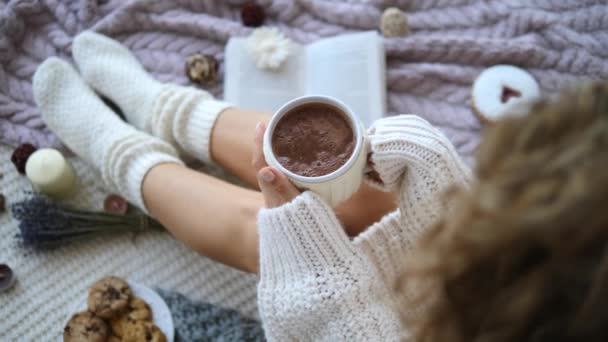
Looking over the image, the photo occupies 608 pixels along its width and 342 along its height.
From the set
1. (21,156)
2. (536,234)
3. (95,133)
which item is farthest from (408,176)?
(21,156)

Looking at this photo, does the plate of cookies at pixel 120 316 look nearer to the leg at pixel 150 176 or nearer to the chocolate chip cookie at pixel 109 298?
the chocolate chip cookie at pixel 109 298

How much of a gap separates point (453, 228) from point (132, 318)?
74cm

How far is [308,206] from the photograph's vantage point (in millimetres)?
701

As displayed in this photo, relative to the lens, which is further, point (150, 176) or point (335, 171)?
point (150, 176)

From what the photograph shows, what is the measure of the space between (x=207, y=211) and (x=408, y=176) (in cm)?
39

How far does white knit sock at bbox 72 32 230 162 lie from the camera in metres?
1.12

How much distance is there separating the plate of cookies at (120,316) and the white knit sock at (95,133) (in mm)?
167

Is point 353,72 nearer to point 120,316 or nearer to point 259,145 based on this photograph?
point 259,145

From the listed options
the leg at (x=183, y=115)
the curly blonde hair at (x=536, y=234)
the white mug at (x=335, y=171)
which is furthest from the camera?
the leg at (x=183, y=115)

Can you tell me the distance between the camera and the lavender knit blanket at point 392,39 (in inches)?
46.8

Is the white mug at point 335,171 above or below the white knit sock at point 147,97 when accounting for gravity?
above

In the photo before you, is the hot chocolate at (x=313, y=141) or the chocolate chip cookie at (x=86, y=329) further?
the chocolate chip cookie at (x=86, y=329)

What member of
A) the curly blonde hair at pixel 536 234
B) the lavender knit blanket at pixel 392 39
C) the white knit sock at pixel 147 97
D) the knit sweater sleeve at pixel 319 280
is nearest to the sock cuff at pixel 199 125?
the white knit sock at pixel 147 97

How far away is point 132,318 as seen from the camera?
996mm
